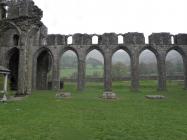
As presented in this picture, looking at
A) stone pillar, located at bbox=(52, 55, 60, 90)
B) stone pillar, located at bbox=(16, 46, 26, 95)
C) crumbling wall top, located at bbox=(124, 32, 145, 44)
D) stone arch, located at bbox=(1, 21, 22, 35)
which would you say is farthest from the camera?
crumbling wall top, located at bbox=(124, 32, 145, 44)

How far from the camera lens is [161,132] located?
6078 mm

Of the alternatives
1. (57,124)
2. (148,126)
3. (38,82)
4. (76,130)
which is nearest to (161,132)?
(148,126)

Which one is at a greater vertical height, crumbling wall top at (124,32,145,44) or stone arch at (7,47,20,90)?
crumbling wall top at (124,32,145,44)

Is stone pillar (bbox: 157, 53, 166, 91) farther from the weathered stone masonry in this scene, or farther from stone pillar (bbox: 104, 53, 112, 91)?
stone pillar (bbox: 104, 53, 112, 91)

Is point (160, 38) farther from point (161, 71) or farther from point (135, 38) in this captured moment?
point (161, 71)

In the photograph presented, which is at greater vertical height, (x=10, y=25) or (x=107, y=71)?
(x=10, y=25)

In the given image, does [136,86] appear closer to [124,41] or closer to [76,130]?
[124,41]

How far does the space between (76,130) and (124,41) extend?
2408 cm

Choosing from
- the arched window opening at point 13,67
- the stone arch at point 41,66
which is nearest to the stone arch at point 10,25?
the arched window opening at point 13,67

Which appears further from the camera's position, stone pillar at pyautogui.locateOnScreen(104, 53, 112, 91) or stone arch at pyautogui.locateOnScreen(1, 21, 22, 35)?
stone pillar at pyautogui.locateOnScreen(104, 53, 112, 91)

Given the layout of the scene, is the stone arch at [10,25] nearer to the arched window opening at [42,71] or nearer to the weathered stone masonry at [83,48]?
the weathered stone masonry at [83,48]

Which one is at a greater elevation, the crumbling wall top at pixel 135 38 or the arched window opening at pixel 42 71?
the crumbling wall top at pixel 135 38

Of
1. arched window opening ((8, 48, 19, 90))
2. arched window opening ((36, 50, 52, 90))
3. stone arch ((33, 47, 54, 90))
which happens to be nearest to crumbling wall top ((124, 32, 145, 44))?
stone arch ((33, 47, 54, 90))

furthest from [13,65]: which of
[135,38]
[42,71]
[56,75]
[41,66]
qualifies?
[135,38]
